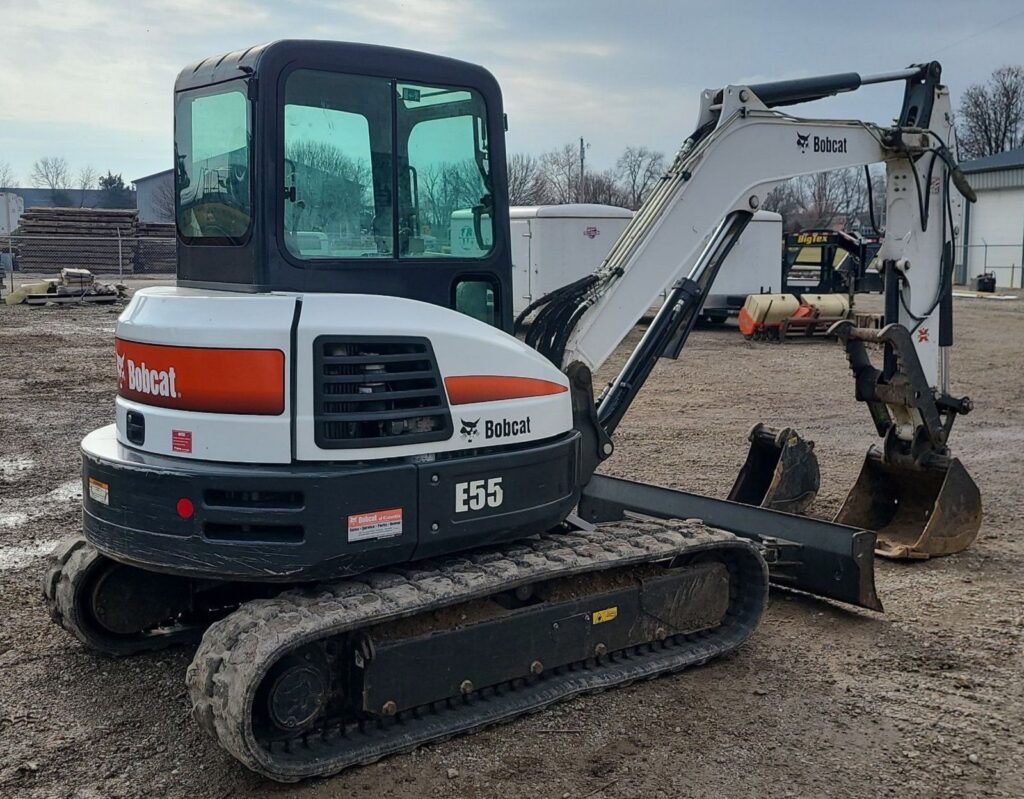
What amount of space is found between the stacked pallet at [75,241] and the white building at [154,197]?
108ft

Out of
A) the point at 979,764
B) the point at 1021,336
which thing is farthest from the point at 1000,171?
the point at 979,764

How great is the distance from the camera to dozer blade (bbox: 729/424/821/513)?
789cm

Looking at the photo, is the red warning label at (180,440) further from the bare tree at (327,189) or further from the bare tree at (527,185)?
the bare tree at (527,185)

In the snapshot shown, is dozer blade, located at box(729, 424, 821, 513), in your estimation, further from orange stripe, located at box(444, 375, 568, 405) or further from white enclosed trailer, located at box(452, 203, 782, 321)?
white enclosed trailer, located at box(452, 203, 782, 321)

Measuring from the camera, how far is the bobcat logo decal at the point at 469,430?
4.83 m

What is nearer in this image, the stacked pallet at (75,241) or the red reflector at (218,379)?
the red reflector at (218,379)

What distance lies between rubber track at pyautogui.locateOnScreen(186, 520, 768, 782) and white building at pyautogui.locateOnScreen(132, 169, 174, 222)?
68939 millimetres

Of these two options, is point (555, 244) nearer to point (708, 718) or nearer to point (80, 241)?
point (708, 718)

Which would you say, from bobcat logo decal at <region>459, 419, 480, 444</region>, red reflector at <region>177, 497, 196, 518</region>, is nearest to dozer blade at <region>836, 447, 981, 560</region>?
bobcat logo decal at <region>459, 419, 480, 444</region>

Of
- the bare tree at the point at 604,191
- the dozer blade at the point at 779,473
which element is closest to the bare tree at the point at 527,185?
the bare tree at the point at 604,191

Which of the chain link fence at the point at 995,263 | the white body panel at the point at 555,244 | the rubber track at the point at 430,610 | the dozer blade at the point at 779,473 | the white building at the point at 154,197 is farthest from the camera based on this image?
the white building at the point at 154,197

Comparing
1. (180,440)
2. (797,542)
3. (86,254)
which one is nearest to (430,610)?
(180,440)

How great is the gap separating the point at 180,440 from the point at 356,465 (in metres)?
0.75

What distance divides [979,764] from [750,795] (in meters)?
1.03
